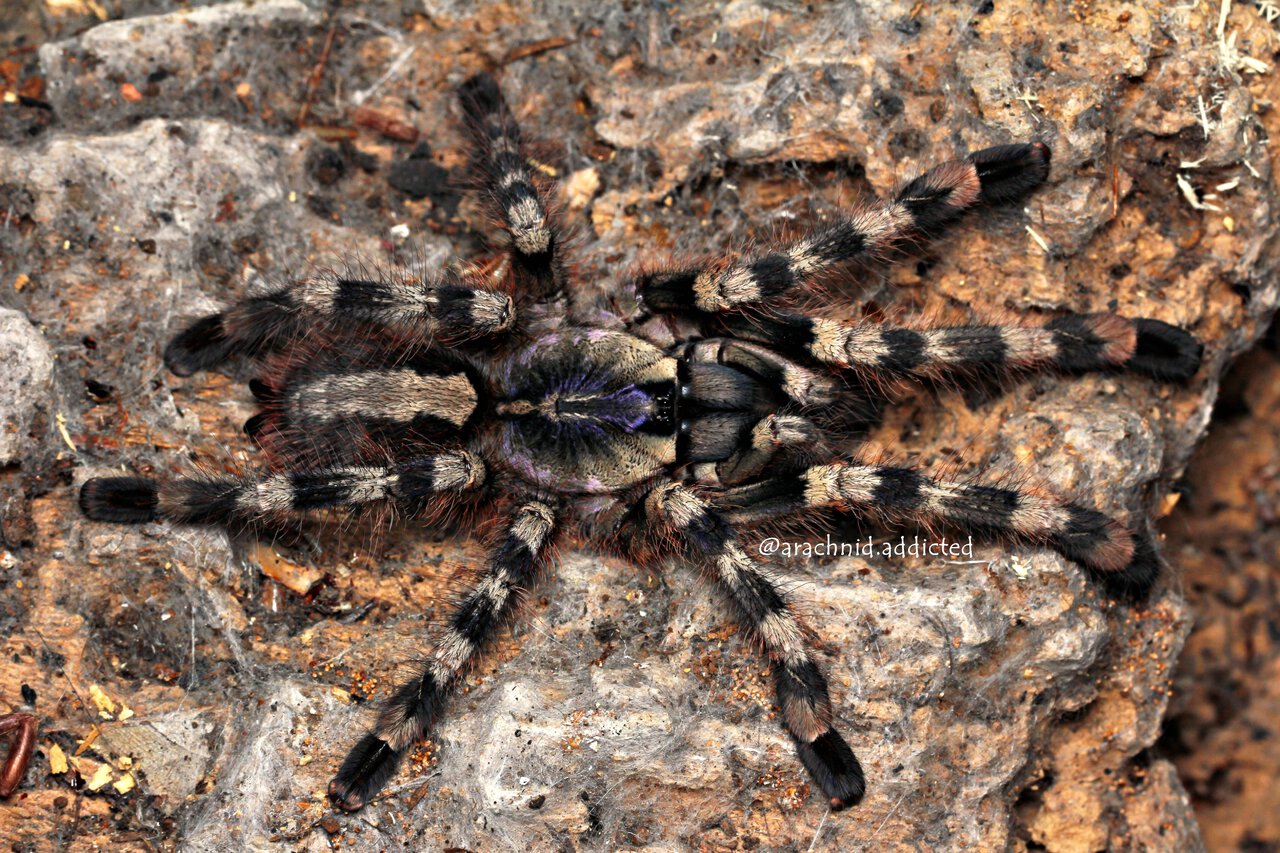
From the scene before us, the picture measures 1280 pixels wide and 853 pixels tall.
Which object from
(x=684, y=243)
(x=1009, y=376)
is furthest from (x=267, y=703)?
(x=1009, y=376)

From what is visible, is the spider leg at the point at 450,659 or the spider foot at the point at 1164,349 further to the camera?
the spider foot at the point at 1164,349

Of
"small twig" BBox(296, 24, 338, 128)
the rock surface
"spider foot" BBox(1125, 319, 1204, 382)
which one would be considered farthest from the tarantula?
"small twig" BBox(296, 24, 338, 128)

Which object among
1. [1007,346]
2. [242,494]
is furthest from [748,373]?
[242,494]

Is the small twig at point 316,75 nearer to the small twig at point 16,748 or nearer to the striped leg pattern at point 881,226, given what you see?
the striped leg pattern at point 881,226

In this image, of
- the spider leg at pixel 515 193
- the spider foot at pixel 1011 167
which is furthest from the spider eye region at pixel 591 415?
the spider foot at pixel 1011 167

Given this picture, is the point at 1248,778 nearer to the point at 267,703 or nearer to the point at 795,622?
the point at 795,622
